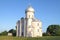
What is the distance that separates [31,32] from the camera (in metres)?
63.8

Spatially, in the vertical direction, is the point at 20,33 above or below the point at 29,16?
below

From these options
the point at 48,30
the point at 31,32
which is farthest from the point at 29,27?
the point at 48,30

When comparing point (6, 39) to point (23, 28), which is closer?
point (6, 39)

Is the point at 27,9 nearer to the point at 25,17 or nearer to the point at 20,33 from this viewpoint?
the point at 25,17

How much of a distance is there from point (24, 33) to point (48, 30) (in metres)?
25.5

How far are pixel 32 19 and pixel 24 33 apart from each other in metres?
5.68

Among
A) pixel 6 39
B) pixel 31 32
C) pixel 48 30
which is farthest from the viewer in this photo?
pixel 48 30

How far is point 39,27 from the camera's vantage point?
66000 mm

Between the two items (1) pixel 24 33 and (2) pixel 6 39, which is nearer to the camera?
(2) pixel 6 39

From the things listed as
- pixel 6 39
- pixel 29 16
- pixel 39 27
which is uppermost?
pixel 29 16

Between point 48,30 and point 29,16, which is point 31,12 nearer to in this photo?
point 29,16

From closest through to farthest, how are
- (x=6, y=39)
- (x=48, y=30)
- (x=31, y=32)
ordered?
1. (x=6, y=39)
2. (x=31, y=32)
3. (x=48, y=30)

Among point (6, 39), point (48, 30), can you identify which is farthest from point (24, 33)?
point (6, 39)

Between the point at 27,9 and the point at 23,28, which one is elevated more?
the point at 27,9
